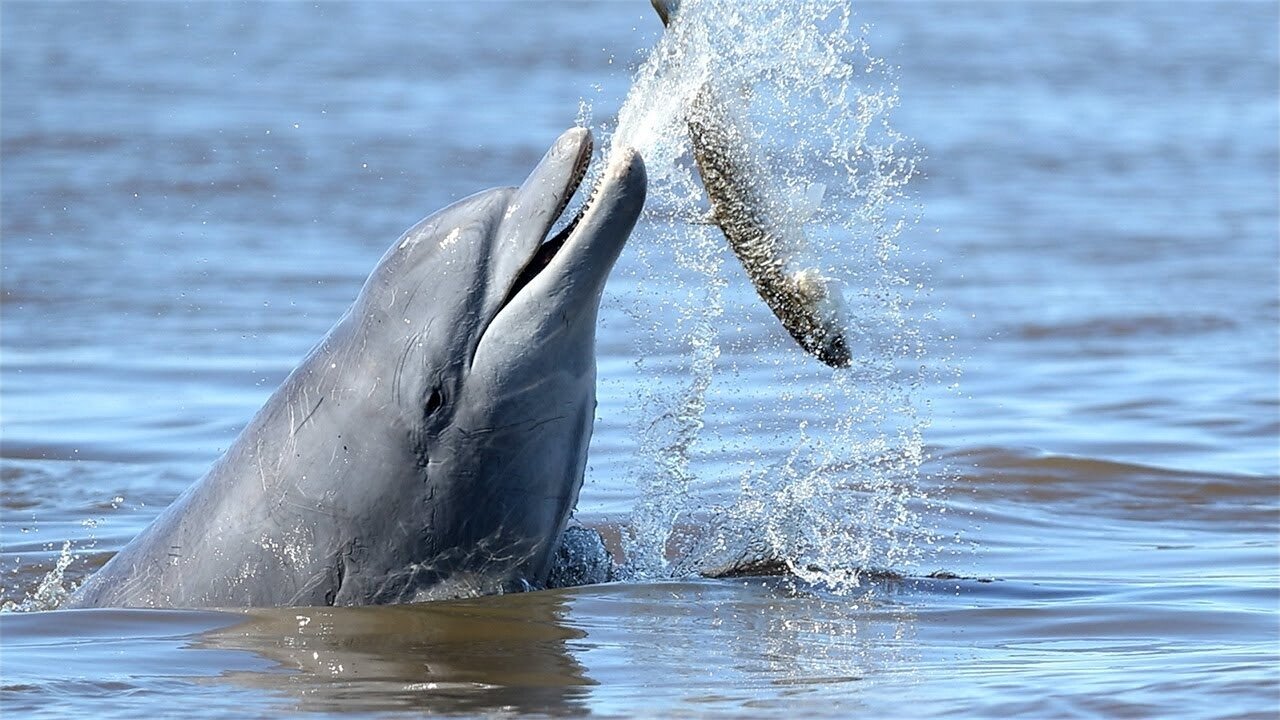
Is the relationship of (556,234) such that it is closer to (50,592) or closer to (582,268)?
(582,268)

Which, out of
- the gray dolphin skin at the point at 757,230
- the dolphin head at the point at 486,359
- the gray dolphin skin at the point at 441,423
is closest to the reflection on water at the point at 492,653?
the gray dolphin skin at the point at 441,423

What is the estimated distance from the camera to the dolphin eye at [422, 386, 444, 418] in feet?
18.7

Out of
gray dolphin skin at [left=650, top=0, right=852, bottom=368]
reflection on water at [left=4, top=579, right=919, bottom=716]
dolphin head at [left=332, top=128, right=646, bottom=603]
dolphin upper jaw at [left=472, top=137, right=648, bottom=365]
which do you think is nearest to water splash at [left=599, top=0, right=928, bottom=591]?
gray dolphin skin at [left=650, top=0, right=852, bottom=368]

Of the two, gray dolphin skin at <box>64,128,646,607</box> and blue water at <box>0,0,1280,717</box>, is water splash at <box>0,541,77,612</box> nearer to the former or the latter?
blue water at <box>0,0,1280,717</box>

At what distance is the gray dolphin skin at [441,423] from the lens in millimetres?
5645

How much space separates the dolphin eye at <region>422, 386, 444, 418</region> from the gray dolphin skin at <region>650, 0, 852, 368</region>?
1.10 meters

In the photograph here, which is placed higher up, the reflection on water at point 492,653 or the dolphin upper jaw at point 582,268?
the dolphin upper jaw at point 582,268

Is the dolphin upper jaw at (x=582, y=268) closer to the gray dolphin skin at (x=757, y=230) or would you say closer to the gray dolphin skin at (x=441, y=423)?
the gray dolphin skin at (x=441, y=423)

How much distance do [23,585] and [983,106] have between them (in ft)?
75.7

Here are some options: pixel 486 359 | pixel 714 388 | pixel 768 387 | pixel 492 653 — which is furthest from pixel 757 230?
pixel 768 387

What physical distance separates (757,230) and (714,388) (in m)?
5.19

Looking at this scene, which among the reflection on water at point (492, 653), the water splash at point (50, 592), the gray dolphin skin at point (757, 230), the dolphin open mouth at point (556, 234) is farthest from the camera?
the water splash at point (50, 592)

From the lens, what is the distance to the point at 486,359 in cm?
568

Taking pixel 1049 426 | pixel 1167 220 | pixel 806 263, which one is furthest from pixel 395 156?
pixel 806 263
